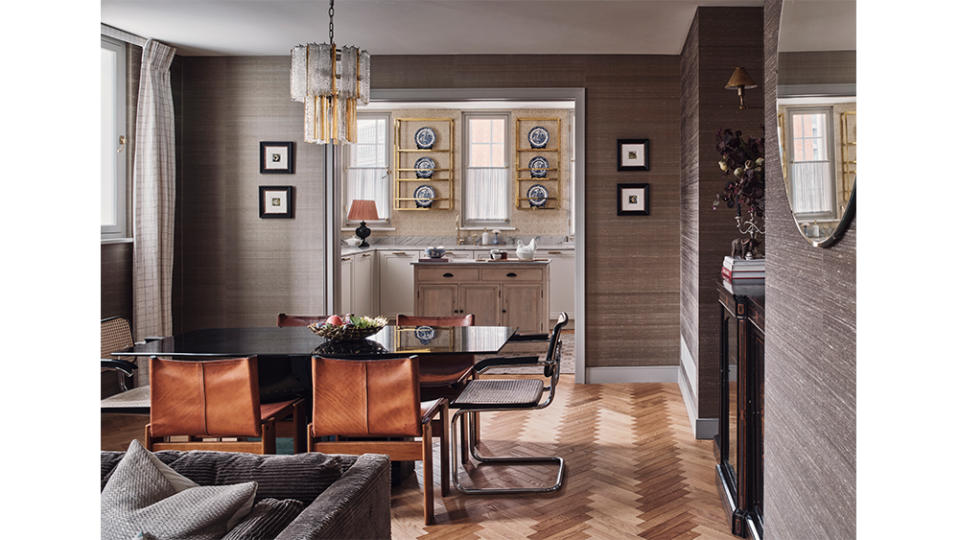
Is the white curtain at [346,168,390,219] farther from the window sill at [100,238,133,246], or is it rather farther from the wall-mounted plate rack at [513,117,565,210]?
the window sill at [100,238,133,246]

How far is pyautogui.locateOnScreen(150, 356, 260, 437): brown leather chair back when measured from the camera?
2.73 meters

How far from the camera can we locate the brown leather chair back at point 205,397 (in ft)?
8.96

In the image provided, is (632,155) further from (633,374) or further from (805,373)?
(805,373)

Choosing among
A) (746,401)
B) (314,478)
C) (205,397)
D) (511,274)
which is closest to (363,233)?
(511,274)

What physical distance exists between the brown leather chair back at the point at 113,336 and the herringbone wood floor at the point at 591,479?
0.57m

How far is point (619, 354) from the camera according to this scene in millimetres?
5480

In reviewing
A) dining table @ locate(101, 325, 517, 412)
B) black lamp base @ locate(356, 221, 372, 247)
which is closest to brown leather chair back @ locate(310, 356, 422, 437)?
dining table @ locate(101, 325, 517, 412)

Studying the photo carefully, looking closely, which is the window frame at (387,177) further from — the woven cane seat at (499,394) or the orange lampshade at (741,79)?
the orange lampshade at (741,79)

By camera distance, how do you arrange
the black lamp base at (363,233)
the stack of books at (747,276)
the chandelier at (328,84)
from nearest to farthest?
the stack of books at (747,276)
the chandelier at (328,84)
the black lamp base at (363,233)

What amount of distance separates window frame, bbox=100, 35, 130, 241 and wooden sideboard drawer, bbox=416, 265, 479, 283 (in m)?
2.60

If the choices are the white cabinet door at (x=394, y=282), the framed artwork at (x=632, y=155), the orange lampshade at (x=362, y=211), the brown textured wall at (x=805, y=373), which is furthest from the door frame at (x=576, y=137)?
the brown textured wall at (x=805, y=373)
